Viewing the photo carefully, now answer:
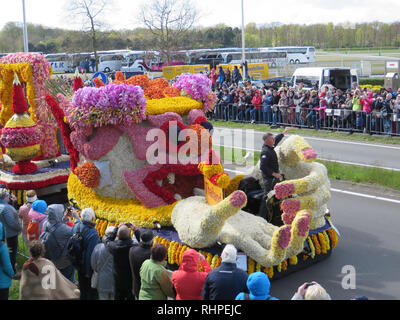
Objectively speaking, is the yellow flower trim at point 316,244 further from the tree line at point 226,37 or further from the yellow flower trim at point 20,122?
the tree line at point 226,37

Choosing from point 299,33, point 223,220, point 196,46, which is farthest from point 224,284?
point 299,33

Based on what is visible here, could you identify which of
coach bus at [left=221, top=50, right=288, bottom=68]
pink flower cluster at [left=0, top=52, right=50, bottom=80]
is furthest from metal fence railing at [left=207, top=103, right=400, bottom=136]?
coach bus at [left=221, top=50, right=288, bottom=68]

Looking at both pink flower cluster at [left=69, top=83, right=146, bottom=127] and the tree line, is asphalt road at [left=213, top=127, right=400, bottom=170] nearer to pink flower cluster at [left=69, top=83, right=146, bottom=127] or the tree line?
pink flower cluster at [left=69, top=83, right=146, bottom=127]

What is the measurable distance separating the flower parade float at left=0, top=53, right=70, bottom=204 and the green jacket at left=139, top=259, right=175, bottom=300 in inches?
284

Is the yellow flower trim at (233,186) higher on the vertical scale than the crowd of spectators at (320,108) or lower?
lower

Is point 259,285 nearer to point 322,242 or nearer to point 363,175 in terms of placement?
point 322,242

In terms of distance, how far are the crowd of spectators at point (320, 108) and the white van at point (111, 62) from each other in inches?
1098

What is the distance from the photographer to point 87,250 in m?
7.23

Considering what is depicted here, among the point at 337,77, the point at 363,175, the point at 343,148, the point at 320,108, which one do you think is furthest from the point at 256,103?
the point at 363,175

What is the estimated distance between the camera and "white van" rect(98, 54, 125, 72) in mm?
51406

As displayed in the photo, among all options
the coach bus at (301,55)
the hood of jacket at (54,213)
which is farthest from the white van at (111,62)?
the hood of jacket at (54,213)

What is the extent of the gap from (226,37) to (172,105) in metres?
57.9

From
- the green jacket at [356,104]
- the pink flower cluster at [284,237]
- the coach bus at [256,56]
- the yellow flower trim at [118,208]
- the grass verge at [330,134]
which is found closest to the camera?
the pink flower cluster at [284,237]

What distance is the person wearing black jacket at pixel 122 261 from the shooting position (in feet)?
22.2
